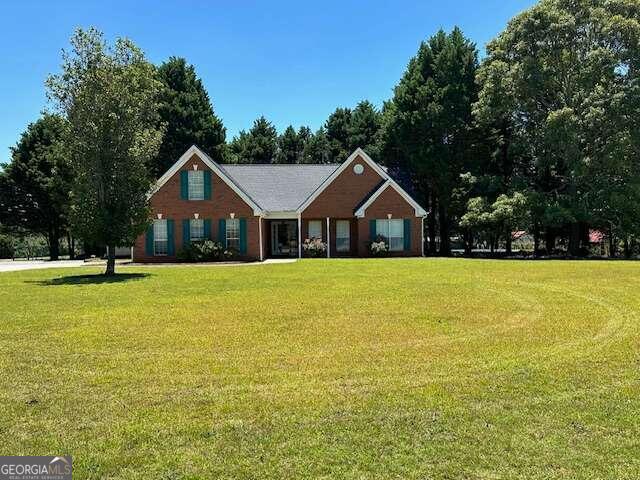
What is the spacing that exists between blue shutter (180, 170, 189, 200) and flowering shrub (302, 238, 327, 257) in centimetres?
711

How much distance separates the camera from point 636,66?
99.7 feet

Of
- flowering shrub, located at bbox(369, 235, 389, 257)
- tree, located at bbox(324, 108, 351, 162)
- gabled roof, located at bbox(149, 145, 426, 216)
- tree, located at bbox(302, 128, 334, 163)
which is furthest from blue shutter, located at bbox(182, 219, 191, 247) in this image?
tree, located at bbox(302, 128, 334, 163)

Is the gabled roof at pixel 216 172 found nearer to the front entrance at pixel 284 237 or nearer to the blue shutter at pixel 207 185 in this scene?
the blue shutter at pixel 207 185

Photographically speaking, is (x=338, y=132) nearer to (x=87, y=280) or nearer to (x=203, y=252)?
(x=203, y=252)

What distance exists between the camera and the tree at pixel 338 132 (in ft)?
177

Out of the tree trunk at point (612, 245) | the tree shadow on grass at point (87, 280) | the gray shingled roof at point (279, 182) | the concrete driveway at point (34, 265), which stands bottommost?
the tree shadow on grass at point (87, 280)

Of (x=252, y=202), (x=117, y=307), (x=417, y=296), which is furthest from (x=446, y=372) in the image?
(x=252, y=202)

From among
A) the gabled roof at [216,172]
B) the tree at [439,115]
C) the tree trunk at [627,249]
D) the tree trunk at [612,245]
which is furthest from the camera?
the tree at [439,115]

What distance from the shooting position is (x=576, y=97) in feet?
101

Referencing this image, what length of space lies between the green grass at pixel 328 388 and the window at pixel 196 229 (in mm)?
17191

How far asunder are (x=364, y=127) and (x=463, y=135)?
16322mm

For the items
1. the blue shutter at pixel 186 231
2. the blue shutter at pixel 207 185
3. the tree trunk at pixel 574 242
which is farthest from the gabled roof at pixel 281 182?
the tree trunk at pixel 574 242

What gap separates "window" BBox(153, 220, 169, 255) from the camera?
2903 cm

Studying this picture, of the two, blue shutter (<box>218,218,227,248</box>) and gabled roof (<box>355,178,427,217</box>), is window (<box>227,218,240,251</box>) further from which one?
gabled roof (<box>355,178,427,217</box>)
